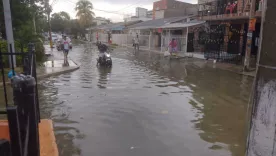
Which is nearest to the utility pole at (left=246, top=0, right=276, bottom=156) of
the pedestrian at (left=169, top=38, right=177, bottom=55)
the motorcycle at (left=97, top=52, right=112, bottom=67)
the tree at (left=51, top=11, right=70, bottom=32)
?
the motorcycle at (left=97, top=52, right=112, bottom=67)

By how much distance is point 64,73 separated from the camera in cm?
1170

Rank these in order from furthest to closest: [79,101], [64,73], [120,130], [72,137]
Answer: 1. [64,73]
2. [79,101]
3. [120,130]
4. [72,137]

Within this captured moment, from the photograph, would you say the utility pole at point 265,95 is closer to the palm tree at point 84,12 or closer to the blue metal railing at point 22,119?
the blue metal railing at point 22,119

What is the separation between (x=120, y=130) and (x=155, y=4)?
4228cm

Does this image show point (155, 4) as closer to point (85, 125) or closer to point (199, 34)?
point (199, 34)

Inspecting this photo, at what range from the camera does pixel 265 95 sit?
2.33 meters

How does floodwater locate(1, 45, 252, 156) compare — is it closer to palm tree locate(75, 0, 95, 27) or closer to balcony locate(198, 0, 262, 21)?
balcony locate(198, 0, 262, 21)

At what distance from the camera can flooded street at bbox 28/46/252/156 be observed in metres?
4.38

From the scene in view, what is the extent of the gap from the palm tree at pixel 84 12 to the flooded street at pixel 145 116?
52861 millimetres

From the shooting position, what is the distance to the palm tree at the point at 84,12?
59.0m

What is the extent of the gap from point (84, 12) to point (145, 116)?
58.3 metres

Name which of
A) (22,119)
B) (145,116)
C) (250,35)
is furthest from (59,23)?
(22,119)

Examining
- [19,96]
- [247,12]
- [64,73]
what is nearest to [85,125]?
[19,96]

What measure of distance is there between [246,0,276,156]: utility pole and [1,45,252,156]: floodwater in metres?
1.89
